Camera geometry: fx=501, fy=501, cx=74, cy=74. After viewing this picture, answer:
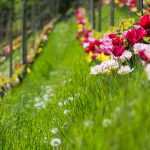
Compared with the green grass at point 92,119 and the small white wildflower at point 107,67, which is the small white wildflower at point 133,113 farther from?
the small white wildflower at point 107,67

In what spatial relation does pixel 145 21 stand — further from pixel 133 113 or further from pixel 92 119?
pixel 133 113

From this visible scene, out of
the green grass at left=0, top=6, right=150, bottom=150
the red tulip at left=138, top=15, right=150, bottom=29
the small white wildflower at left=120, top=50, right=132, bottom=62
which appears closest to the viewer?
the green grass at left=0, top=6, right=150, bottom=150

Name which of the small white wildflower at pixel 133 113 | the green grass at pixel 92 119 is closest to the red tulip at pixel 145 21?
the green grass at pixel 92 119

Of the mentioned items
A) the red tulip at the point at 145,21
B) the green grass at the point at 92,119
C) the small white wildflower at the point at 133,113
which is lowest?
the green grass at the point at 92,119

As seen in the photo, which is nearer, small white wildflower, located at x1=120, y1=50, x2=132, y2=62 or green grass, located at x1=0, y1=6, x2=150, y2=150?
green grass, located at x1=0, y1=6, x2=150, y2=150

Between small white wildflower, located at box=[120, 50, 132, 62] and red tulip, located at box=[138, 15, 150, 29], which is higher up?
red tulip, located at box=[138, 15, 150, 29]

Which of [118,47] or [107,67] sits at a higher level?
[118,47]

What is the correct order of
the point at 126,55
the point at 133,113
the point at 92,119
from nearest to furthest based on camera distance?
1. the point at 133,113
2. the point at 92,119
3. the point at 126,55

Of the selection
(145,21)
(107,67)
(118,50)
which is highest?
(145,21)

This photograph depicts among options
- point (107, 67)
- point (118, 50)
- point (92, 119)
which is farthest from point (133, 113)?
point (118, 50)

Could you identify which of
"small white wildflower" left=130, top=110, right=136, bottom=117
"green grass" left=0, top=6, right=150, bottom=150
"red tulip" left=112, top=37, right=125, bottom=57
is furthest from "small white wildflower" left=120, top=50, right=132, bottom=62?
"small white wildflower" left=130, top=110, right=136, bottom=117

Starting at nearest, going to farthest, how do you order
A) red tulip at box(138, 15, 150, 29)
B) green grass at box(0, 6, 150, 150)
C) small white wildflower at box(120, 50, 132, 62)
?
green grass at box(0, 6, 150, 150)
red tulip at box(138, 15, 150, 29)
small white wildflower at box(120, 50, 132, 62)

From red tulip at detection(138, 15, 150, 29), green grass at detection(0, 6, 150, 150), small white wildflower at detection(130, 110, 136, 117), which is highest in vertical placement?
small white wildflower at detection(130, 110, 136, 117)

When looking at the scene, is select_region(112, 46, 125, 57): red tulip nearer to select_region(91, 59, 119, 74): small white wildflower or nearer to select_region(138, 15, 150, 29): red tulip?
select_region(91, 59, 119, 74): small white wildflower
